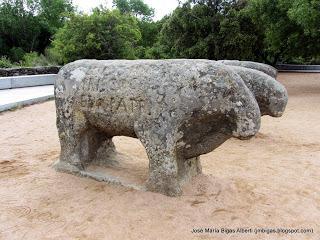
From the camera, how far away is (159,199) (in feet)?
14.6

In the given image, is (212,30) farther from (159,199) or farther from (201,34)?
(159,199)

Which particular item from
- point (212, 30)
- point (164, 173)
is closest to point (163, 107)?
point (164, 173)

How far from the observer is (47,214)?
4.20 meters

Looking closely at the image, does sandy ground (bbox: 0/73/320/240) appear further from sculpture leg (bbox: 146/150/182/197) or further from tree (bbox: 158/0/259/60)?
tree (bbox: 158/0/259/60)

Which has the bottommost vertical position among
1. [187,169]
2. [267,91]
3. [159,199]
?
[159,199]

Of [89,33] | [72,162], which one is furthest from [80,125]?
[89,33]

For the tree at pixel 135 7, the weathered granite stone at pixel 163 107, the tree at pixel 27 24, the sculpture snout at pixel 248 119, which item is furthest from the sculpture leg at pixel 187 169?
the tree at pixel 135 7

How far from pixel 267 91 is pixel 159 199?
6.23 ft

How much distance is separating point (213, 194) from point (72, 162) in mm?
1862

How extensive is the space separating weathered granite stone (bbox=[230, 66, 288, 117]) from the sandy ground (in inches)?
38.9

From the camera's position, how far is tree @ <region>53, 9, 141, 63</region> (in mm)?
17328

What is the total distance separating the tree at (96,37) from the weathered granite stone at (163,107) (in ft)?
41.2

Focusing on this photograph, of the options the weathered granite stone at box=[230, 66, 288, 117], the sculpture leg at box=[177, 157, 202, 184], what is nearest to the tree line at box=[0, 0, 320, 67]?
the weathered granite stone at box=[230, 66, 288, 117]

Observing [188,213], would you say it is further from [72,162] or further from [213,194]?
[72,162]
